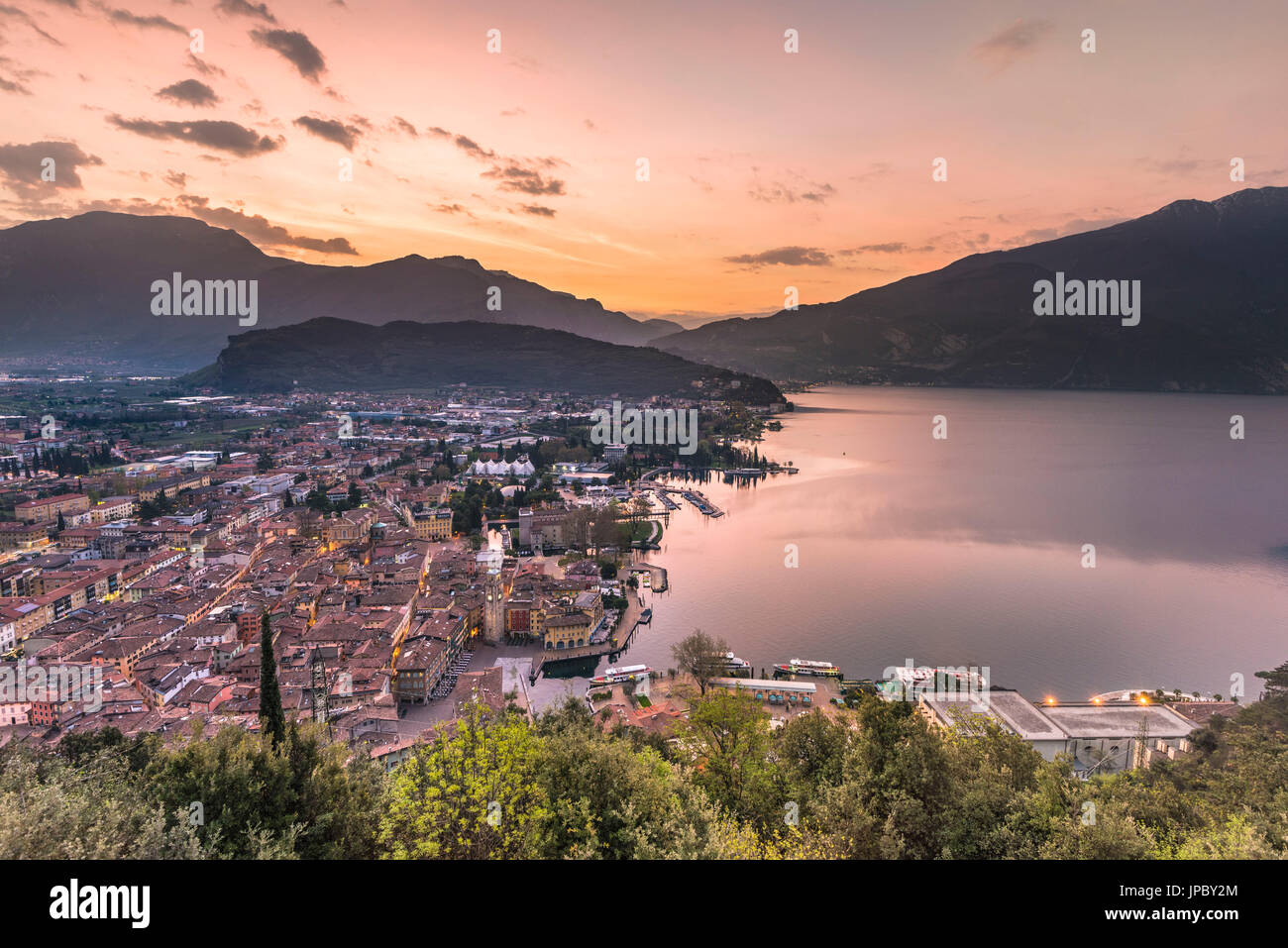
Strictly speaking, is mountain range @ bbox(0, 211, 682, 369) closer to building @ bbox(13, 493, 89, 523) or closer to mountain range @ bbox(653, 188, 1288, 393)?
mountain range @ bbox(653, 188, 1288, 393)

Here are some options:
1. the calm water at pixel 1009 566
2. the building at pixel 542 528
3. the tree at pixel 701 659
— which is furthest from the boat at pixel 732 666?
the building at pixel 542 528

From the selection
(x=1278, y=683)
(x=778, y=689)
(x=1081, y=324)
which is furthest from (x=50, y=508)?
(x=1081, y=324)

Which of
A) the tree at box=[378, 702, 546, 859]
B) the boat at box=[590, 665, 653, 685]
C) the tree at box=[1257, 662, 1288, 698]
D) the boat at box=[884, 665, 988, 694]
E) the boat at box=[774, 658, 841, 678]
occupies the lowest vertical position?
the boat at box=[590, 665, 653, 685]

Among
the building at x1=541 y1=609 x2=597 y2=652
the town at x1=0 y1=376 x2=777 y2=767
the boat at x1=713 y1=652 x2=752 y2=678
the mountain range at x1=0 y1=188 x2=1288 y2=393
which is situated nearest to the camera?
the town at x1=0 y1=376 x2=777 y2=767

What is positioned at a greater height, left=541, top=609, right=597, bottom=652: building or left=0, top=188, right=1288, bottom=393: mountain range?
left=0, top=188, right=1288, bottom=393: mountain range

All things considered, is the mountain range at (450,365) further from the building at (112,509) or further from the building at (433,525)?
the building at (112,509)

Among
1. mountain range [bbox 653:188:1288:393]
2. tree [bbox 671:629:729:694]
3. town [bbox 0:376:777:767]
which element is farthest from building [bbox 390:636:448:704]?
mountain range [bbox 653:188:1288:393]
